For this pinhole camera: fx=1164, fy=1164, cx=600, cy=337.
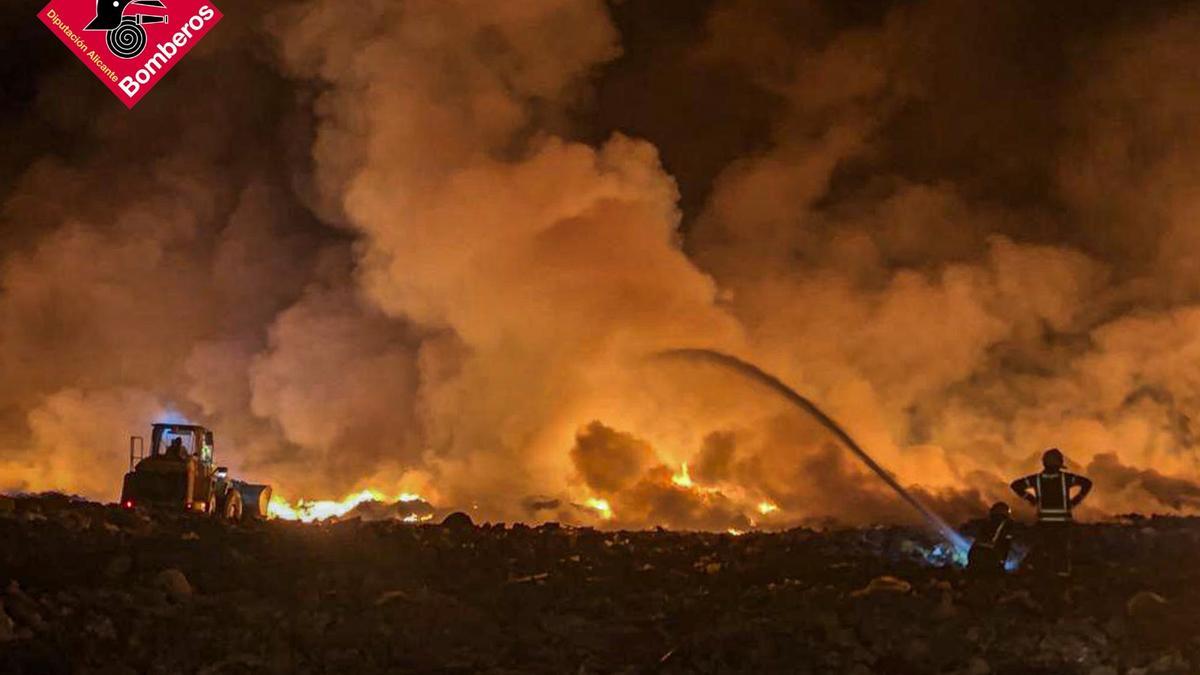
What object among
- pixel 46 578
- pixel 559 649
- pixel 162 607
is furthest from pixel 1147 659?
pixel 46 578

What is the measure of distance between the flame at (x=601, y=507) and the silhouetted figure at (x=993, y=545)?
52.0 ft

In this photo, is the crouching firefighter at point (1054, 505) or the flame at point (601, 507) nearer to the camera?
the crouching firefighter at point (1054, 505)

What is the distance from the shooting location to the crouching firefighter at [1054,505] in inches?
599

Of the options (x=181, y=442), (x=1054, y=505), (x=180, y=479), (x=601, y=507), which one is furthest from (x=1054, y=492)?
(x=181, y=442)

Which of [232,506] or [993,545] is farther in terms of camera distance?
[232,506]

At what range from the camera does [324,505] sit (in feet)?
117

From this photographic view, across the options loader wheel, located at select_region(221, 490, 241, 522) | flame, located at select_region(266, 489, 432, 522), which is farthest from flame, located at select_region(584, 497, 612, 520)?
loader wheel, located at select_region(221, 490, 241, 522)

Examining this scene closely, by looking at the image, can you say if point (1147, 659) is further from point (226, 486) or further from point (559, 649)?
point (226, 486)

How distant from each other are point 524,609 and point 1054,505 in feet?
23.5

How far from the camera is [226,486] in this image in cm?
2800

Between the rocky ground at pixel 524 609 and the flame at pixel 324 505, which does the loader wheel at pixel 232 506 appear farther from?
the rocky ground at pixel 524 609

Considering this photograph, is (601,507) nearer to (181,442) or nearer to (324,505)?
(324,505)

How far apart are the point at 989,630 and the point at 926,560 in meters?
6.19

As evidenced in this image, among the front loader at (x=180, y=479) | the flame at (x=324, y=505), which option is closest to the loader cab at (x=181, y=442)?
the front loader at (x=180, y=479)
